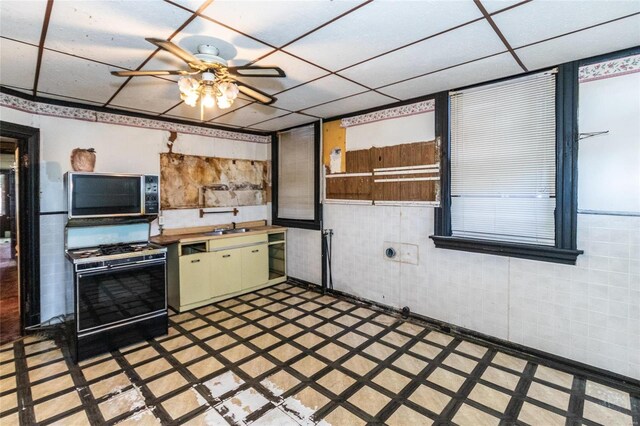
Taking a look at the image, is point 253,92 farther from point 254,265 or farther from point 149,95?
point 254,265

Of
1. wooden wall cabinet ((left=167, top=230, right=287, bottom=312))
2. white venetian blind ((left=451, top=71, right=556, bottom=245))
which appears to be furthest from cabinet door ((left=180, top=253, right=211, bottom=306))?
white venetian blind ((left=451, top=71, right=556, bottom=245))

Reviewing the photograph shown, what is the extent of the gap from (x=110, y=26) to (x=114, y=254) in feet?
6.58

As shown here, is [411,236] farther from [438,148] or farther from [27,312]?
[27,312]

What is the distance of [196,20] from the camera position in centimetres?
193

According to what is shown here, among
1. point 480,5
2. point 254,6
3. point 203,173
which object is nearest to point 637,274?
point 480,5

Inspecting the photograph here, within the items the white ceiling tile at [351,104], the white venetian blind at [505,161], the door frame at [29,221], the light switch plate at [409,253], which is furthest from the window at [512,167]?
the door frame at [29,221]

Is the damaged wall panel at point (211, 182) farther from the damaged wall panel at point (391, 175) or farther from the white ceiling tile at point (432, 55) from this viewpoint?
the white ceiling tile at point (432, 55)

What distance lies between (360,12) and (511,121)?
76.5 inches

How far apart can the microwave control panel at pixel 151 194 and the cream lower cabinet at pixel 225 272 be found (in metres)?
0.94

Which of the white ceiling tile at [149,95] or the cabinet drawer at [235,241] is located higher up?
the white ceiling tile at [149,95]

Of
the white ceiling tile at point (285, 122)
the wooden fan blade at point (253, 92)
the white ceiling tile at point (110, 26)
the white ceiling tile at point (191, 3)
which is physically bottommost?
the wooden fan blade at point (253, 92)

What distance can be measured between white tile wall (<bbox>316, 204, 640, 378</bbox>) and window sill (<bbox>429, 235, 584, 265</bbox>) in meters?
0.07

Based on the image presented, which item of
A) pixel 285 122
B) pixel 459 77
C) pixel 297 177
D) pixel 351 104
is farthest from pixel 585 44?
pixel 297 177

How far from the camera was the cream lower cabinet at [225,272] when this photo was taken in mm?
4254
